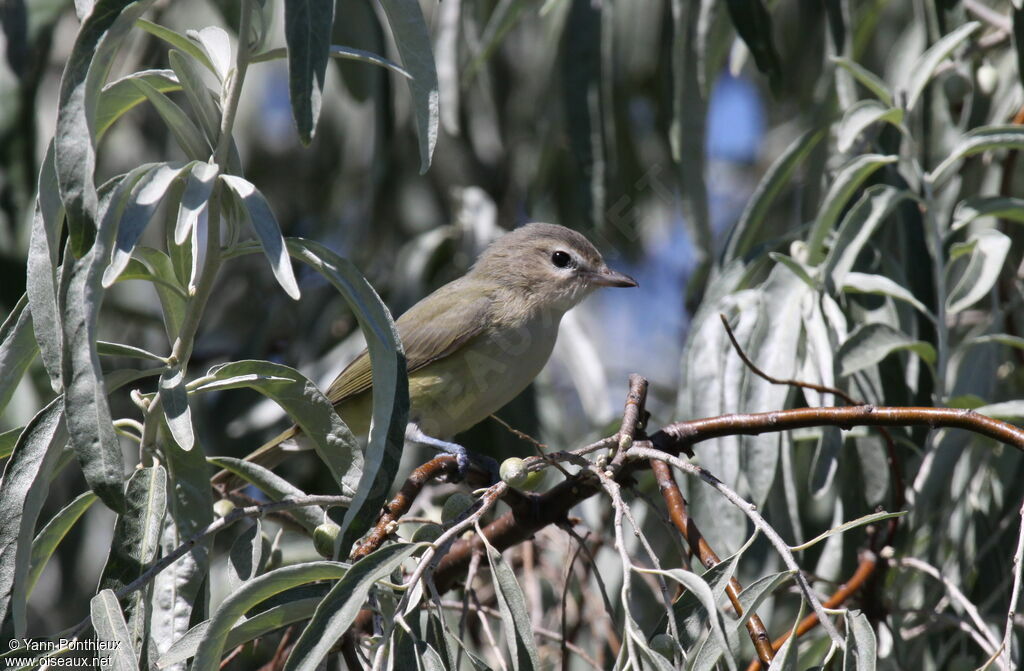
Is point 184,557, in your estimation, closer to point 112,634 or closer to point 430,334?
point 112,634

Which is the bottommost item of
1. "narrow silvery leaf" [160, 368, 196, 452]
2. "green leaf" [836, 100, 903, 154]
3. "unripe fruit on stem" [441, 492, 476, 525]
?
"unripe fruit on stem" [441, 492, 476, 525]

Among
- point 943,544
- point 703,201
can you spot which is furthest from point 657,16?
point 943,544

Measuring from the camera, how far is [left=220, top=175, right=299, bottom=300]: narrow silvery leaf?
1.54m

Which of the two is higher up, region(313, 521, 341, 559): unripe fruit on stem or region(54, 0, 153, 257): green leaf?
region(54, 0, 153, 257): green leaf

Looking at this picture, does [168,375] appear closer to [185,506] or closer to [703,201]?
[185,506]

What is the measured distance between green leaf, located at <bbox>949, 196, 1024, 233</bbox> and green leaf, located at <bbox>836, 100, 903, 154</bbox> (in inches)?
12.6

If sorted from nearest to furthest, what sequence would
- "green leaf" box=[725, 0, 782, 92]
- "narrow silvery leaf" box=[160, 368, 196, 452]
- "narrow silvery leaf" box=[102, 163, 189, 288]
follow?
"narrow silvery leaf" box=[102, 163, 189, 288]
"narrow silvery leaf" box=[160, 368, 196, 452]
"green leaf" box=[725, 0, 782, 92]

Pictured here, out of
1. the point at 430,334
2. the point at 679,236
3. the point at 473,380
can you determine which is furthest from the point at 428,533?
the point at 679,236

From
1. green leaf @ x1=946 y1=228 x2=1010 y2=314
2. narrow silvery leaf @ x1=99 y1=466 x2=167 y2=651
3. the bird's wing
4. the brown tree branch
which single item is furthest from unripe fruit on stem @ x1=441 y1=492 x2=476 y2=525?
the bird's wing

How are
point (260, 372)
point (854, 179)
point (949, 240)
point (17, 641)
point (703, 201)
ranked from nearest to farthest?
point (17, 641)
point (260, 372)
point (854, 179)
point (949, 240)
point (703, 201)

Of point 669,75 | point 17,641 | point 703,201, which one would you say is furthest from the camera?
point 669,75

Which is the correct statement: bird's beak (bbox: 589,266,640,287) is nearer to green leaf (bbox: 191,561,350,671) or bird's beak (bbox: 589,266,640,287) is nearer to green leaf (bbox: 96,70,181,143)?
green leaf (bbox: 96,70,181,143)

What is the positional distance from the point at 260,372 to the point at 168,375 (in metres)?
0.17

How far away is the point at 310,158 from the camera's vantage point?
594cm
